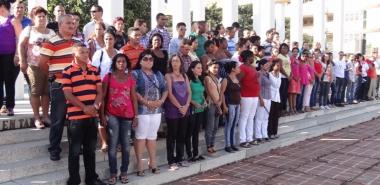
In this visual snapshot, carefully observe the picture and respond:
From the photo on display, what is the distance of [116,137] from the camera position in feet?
16.3

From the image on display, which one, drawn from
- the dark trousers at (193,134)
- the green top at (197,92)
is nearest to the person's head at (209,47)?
the green top at (197,92)

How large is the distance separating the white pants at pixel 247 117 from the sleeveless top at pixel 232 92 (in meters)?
0.35

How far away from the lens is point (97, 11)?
20.7 feet

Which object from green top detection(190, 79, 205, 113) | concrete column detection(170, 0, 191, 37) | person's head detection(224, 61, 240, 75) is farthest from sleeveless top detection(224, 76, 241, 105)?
concrete column detection(170, 0, 191, 37)

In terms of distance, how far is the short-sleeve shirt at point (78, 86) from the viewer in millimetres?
4477

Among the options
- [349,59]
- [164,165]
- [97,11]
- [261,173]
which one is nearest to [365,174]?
[261,173]

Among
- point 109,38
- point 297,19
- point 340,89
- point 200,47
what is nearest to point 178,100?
point 109,38

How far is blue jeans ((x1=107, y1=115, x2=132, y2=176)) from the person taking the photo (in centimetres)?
493

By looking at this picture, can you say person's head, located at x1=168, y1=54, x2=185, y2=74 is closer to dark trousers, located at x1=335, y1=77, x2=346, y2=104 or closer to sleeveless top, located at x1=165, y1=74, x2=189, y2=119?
sleeveless top, located at x1=165, y1=74, x2=189, y2=119

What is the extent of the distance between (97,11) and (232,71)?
2344 mm

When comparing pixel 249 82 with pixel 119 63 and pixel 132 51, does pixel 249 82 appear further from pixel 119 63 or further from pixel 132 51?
pixel 119 63

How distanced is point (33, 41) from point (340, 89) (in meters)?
9.70

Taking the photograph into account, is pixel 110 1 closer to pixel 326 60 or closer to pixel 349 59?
pixel 326 60

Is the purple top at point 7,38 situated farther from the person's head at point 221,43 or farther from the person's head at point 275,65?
the person's head at point 275,65
